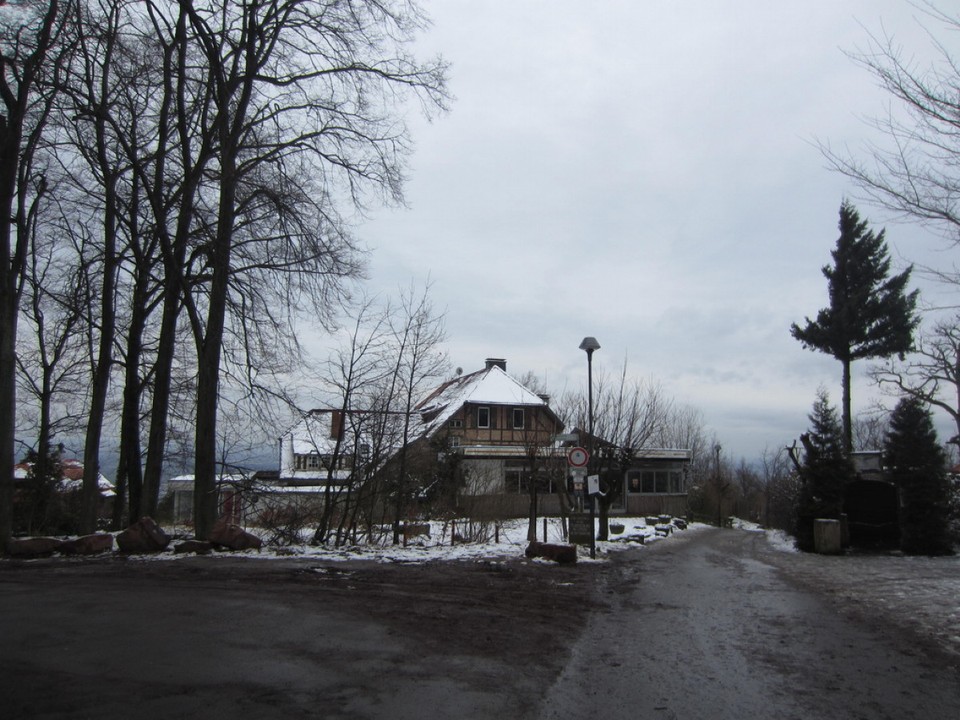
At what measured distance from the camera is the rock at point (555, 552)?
16.1 metres

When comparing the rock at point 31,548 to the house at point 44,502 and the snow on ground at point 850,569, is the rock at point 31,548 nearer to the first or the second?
the snow on ground at point 850,569

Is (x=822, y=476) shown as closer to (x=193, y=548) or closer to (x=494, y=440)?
(x=193, y=548)

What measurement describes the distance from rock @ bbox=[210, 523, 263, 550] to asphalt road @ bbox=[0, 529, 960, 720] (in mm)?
2489

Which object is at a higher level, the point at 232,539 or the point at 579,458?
the point at 579,458

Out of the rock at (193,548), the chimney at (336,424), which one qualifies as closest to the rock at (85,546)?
the rock at (193,548)

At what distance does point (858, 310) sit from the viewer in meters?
39.8

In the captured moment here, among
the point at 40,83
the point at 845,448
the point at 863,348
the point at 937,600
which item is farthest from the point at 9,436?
the point at 863,348

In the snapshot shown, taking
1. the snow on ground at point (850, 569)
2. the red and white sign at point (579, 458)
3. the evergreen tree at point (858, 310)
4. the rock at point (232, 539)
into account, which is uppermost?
the evergreen tree at point (858, 310)

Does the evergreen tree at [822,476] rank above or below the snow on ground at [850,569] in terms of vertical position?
above

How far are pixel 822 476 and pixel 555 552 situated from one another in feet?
30.7

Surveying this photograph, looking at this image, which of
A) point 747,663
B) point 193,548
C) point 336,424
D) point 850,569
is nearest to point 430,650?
point 747,663

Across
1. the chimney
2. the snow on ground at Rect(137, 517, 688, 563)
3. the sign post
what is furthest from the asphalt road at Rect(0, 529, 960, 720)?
the chimney

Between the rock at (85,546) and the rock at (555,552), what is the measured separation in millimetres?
8119

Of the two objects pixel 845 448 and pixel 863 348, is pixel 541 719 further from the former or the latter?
pixel 863 348
